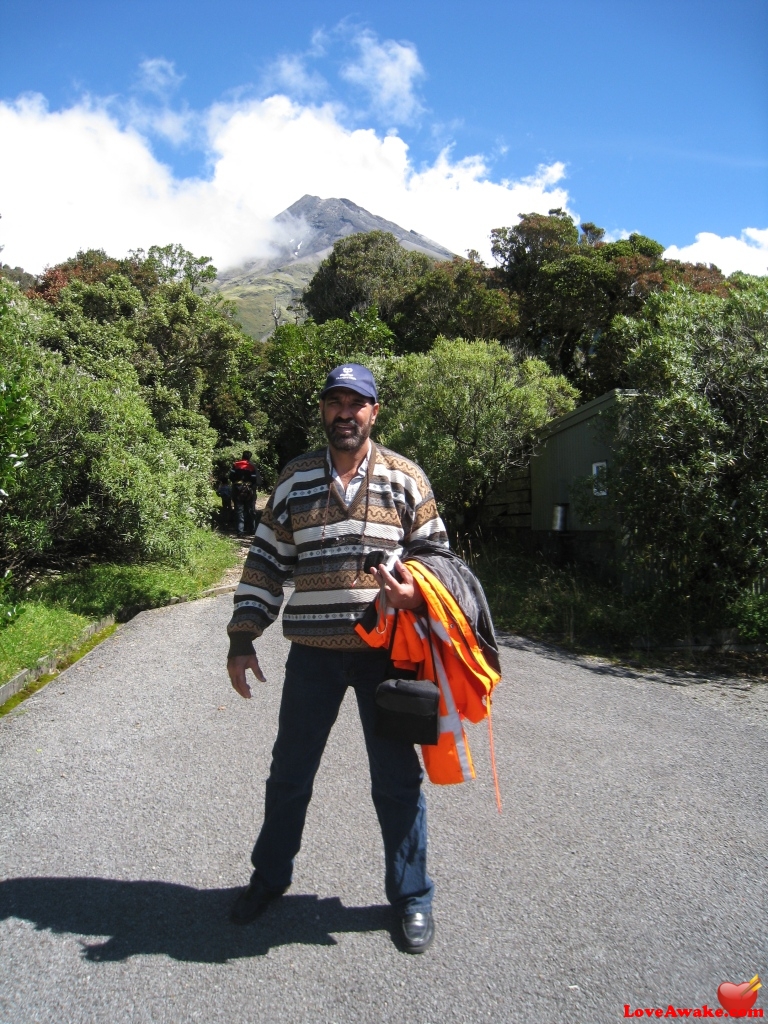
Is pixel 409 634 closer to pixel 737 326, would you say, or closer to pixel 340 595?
pixel 340 595

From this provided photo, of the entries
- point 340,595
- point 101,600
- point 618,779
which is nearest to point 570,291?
point 101,600

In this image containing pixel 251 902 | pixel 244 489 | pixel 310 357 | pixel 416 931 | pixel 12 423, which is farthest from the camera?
pixel 244 489

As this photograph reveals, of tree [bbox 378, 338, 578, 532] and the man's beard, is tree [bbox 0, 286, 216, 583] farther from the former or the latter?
the man's beard

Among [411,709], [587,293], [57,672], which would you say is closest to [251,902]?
[411,709]

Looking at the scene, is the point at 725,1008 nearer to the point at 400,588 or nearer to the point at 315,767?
the point at 315,767

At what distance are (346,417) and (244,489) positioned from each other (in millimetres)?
14660

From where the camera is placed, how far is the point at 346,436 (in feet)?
9.86

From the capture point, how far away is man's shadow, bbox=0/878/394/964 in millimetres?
2816

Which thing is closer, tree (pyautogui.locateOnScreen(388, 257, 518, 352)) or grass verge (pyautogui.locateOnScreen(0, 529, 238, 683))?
grass verge (pyautogui.locateOnScreen(0, 529, 238, 683))

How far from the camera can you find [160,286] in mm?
19328

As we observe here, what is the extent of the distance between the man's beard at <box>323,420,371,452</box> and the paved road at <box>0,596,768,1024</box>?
1.78 meters

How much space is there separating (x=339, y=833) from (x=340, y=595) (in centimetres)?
142

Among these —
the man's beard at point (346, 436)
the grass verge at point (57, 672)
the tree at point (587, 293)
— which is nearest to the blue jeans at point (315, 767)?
the man's beard at point (346, 436)

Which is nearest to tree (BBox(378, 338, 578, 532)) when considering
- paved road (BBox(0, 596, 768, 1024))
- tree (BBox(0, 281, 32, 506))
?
tree (BBox(0, 281, 32, 506))
